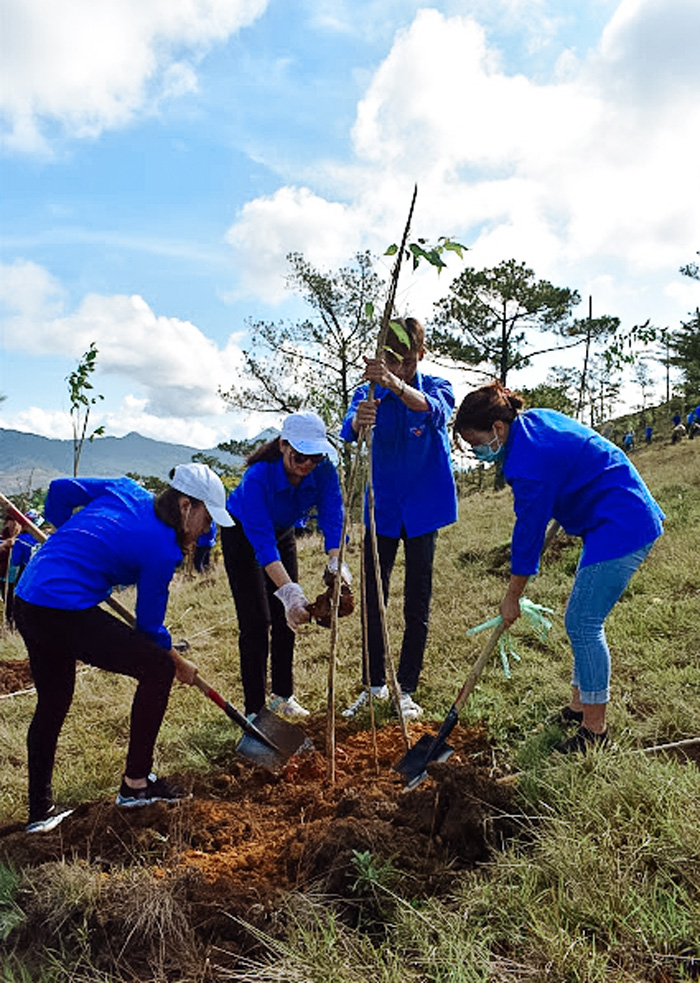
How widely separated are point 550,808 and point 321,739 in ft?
4.74

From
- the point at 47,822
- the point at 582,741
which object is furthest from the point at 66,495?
the point at 582,741

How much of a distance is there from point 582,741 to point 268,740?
135cm

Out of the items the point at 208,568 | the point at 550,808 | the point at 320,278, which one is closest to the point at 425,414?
the point at 550,808

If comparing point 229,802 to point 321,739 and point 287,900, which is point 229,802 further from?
point 287,900

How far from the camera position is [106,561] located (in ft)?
8.70

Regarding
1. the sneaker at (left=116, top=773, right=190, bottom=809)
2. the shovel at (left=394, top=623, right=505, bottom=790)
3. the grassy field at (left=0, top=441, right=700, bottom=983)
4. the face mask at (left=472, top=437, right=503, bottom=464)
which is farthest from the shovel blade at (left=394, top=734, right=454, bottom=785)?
the face mask at (left=472, top=437, right=503, bottom=464)

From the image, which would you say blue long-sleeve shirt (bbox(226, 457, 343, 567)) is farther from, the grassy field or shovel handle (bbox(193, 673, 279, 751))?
the grassy field

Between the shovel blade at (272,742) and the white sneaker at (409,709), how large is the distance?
54cm

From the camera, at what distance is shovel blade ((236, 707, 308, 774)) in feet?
10.3

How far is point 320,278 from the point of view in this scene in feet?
61.8

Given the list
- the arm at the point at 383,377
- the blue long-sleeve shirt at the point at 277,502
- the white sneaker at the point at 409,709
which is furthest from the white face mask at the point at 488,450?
the white sneaker at the point at 409,709

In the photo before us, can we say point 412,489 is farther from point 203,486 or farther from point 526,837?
point 526,837

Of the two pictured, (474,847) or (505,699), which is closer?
(474,847)

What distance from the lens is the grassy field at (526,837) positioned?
1.68 m
